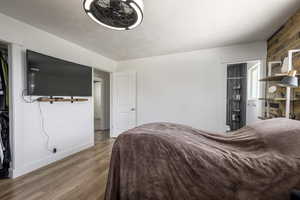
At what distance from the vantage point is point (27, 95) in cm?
219

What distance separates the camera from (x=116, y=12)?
1.31 meters

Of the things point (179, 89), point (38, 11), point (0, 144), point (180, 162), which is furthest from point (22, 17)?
point (179, 89)

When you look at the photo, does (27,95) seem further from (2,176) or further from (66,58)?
(2,176)

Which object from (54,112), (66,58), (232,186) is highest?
(66,58)

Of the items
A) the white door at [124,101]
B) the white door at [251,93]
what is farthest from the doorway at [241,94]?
the white door at [124,101]

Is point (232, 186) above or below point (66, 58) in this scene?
below

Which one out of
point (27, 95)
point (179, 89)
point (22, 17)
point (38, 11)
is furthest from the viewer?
point (179, 89)

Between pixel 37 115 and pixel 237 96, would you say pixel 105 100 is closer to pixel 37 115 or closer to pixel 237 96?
pixel 37 115

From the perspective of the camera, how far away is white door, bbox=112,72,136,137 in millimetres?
4023

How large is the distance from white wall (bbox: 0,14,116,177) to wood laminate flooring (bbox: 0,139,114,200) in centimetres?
25

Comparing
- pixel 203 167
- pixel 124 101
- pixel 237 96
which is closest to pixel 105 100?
pixel 124 101

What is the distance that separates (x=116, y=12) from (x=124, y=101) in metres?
2.99

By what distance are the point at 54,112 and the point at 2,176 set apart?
114 centimetres

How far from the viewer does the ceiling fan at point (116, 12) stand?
1186 millimetres
